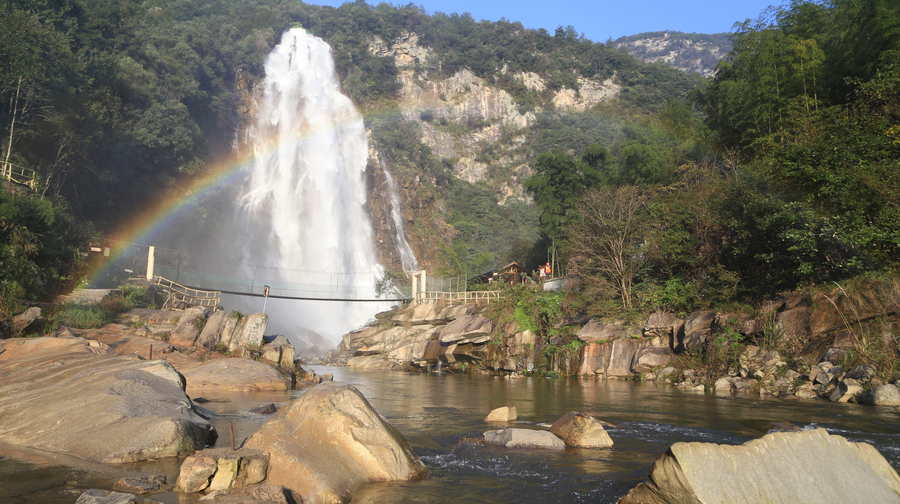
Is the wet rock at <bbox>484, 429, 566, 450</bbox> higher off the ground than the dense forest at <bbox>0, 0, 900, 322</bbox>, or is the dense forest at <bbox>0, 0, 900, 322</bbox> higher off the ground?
the dense forest at <bbox>0, 0, 900, 322</bbox>

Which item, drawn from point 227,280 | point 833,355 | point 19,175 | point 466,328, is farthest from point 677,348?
point 19,175

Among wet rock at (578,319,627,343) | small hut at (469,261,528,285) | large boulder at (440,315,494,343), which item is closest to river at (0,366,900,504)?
wet rock at (578,319,627,343)

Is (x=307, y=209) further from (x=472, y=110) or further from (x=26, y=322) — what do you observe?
(x=472, y=110)

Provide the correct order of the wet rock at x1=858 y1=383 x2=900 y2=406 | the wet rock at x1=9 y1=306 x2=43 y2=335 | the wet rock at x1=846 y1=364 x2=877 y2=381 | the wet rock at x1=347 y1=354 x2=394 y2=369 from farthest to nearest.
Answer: the wet rock at x1=347 y1=354 x2=394 y2=369
the wet rock at x1=9 y1=306 x2=43 y2=335
the wet rock at x1=846 y1=364 x2=877 y2=381
the wet rock at x1=858 y1=383 x2=900 y2=406

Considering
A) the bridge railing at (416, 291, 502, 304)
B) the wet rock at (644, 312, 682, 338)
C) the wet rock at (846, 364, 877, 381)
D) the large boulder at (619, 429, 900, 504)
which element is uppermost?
the bridge railing at (416, 291, 502, 304)

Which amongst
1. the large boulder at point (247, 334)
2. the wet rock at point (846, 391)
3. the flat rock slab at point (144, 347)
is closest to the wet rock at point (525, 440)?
the wet rock at point (846, 391)

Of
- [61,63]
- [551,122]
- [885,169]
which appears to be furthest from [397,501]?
[551,122]

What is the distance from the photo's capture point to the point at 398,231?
61562 millimetres

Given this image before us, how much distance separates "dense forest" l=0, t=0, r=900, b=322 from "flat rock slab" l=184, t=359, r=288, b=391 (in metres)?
7.15

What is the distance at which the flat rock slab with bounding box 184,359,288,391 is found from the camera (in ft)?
43.2

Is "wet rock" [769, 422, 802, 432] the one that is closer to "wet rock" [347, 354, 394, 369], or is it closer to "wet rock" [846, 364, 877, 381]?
"wet rock" [846, 364, 877, 381]

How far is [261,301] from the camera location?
150 feet

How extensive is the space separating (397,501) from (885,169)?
1261 cm

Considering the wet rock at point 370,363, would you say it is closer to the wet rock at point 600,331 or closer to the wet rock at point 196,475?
the wet rock at point 600,331
